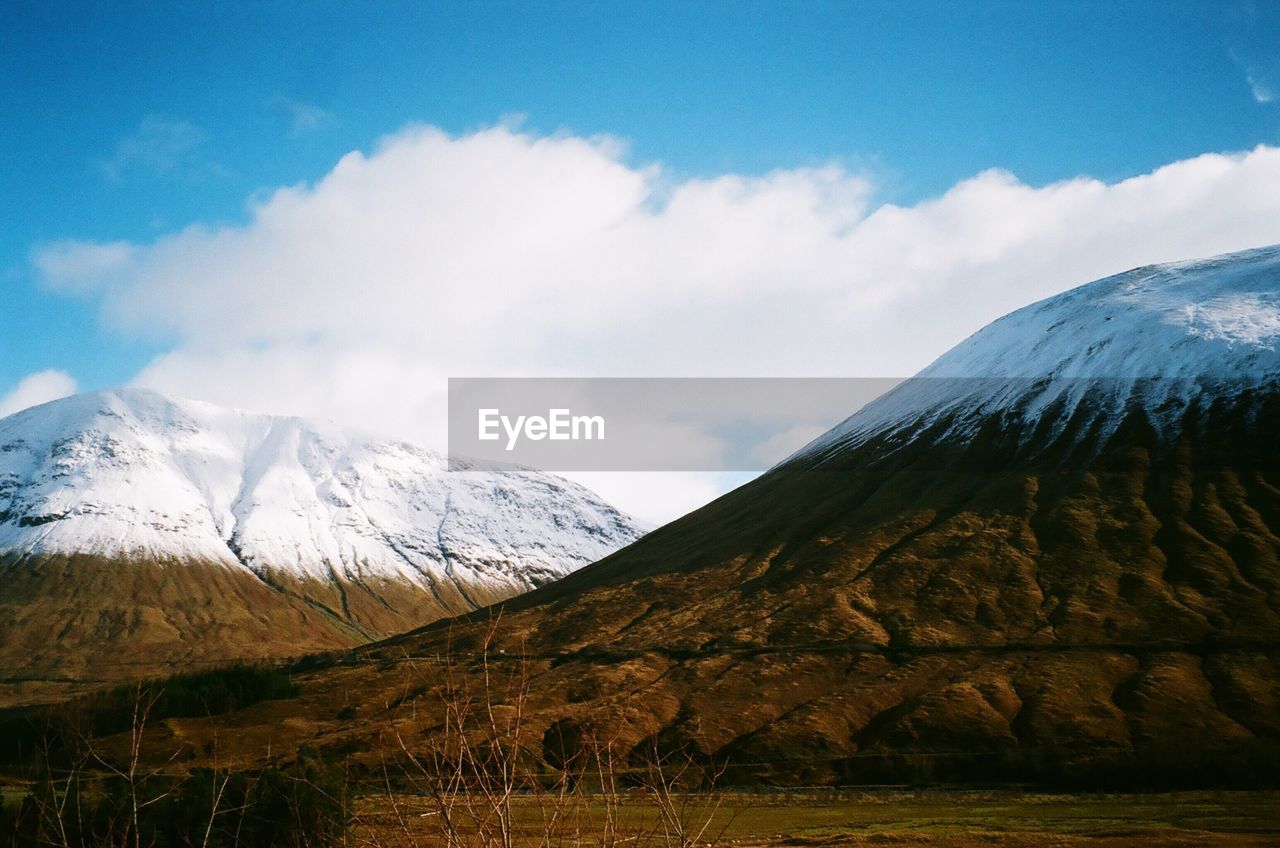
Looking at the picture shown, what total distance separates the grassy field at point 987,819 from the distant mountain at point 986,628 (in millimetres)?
10106

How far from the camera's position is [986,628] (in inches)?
5650

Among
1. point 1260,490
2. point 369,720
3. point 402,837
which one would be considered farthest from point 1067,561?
point 402,837

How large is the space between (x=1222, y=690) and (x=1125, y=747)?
18193 millimetres

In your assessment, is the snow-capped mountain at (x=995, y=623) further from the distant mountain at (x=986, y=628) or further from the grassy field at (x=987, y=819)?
the grassy field at (x=987, y=819)

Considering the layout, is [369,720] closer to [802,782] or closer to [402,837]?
[802,782]

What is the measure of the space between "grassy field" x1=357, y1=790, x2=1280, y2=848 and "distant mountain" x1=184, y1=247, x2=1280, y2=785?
10106 mm

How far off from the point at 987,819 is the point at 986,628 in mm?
66832

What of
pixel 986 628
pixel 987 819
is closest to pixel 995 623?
pixel 986 628

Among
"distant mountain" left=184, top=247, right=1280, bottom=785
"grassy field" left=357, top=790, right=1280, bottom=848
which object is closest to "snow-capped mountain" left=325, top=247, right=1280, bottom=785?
"distant mountain" left=184, top=247, right=1280, bottom=785

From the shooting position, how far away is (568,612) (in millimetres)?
187375

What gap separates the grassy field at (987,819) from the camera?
6762 cm

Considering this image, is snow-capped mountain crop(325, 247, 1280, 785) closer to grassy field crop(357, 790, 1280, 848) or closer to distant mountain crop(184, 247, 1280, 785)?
distant mountain crop(184, 247, 1280, 785)

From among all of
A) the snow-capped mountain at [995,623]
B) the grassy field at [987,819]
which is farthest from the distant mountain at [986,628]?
the grassy field at [987,819]

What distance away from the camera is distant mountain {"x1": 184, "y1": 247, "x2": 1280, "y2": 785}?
111312 mm
